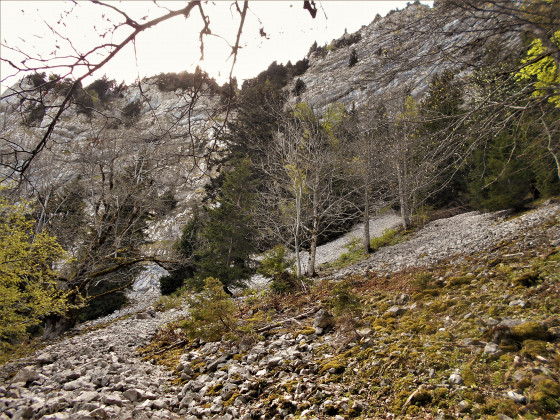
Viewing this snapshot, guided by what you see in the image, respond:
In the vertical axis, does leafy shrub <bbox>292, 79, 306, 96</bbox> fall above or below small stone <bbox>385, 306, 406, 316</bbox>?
above

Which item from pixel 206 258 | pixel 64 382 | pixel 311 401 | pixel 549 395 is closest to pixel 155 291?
pixel 206 258

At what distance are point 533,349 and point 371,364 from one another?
4.53ft

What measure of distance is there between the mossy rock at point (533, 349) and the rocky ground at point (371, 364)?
12 mm

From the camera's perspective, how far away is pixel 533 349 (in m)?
2.39

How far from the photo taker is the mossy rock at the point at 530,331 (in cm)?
253

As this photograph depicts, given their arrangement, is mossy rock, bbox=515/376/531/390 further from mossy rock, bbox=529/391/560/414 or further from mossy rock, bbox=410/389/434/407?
mossy rock, bbox=410/389/434/407

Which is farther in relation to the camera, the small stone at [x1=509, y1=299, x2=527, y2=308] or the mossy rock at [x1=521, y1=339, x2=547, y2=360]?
the small stone at [x1=509, y1=299, x2=527, y2=308]

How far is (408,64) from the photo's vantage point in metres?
3.28

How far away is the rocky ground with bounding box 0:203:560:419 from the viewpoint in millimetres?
2301

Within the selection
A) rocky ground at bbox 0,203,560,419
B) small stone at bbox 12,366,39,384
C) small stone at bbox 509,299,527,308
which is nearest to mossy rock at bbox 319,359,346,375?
rocky ground at bbox 0,203,560,419

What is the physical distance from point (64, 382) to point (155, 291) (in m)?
17.0

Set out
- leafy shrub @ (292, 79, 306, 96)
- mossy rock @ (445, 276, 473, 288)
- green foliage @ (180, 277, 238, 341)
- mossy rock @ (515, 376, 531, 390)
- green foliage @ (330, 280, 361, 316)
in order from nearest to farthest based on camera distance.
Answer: mossy rock @ (515, 376, 531, 390) → green foliage @ (330, 280, 361, 316) → mossy rock @ (445, 276, 473, 288) → green foliage @ (180, 277, 238, 341) → leafy shrub @ (292, 79, 306, 96)

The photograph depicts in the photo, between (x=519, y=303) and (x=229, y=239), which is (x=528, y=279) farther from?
(x=229, y=239)

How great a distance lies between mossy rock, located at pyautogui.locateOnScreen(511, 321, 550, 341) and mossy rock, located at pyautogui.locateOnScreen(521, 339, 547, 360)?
0.08 metres
